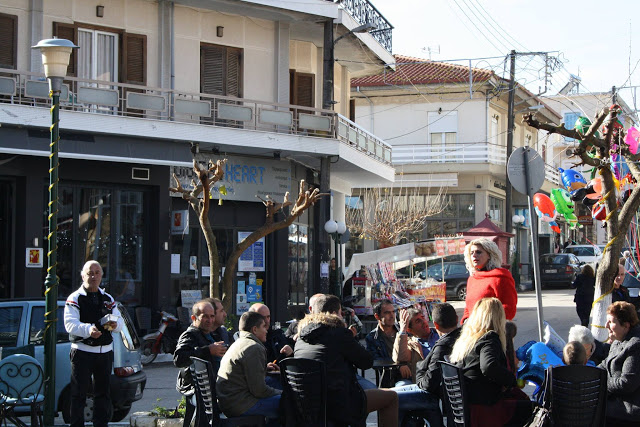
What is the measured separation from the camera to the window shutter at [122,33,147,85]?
67.9ft

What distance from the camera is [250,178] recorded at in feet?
74.7

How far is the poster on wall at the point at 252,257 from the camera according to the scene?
75.0ft

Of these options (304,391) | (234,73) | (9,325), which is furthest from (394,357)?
(234,73)

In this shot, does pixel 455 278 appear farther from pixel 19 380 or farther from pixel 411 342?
pixel 19 380

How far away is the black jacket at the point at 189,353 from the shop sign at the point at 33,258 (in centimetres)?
1134

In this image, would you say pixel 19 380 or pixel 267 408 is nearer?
pixel 267 408

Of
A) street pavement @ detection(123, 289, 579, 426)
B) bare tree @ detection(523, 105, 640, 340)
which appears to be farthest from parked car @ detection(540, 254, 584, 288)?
bare tree @ detection(523, 105, 640, 340)

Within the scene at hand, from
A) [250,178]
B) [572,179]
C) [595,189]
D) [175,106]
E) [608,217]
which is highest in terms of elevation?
[175,106]

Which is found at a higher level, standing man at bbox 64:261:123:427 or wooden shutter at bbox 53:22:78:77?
wooden shutter at bbox 53:22:78:77

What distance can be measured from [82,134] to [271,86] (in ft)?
18.9

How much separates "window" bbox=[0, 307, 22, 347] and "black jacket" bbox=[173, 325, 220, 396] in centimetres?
317

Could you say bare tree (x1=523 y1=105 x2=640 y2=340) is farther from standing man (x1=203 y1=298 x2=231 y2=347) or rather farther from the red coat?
standing man (x1=203 y1=298 x2=231 y2=347)

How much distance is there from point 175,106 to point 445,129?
24083 millimetres

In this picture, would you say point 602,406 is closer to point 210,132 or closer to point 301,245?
point 210,132
